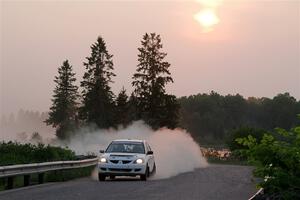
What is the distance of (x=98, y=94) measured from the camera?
90.9 metres

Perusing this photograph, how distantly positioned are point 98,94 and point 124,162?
6596 cm

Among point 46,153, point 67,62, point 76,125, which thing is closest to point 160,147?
point 46,153

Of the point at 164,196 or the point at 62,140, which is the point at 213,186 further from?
the point at 62,140

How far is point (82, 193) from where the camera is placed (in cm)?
1803

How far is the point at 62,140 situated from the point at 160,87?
16.9 meters

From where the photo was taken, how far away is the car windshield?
87.2 ft

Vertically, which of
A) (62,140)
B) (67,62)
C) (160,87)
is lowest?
(62,140)

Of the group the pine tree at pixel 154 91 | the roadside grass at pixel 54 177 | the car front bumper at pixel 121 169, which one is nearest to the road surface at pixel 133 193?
the roadside grass at pixel 54 177

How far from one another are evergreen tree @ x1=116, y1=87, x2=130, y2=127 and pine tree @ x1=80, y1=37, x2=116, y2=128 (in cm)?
116

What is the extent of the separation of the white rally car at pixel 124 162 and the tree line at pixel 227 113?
491 ft

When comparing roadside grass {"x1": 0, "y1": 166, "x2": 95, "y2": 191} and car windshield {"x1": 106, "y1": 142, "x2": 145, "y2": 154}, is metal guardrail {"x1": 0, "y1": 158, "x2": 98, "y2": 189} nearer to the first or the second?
roadside grass {"x1": 0, "y1": 166, "x2": 95, "y2": 191}

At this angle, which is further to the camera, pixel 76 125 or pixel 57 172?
pixel 76 125

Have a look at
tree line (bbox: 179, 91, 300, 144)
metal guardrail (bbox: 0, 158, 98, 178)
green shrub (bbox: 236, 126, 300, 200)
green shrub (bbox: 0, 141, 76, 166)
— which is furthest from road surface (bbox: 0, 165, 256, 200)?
tree line (bbox: 179, 91, 300, 144)

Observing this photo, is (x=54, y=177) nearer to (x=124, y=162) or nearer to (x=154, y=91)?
(x=124, y=162)
